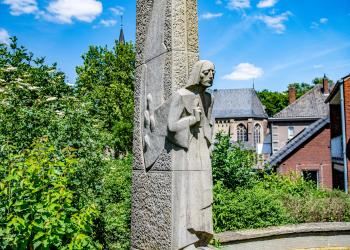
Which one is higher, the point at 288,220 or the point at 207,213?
the point at 207,213

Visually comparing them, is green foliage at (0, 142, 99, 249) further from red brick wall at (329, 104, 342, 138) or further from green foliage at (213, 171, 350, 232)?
red brick wall at (329, 104, 342, 138)

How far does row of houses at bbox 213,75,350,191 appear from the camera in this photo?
20.7 m

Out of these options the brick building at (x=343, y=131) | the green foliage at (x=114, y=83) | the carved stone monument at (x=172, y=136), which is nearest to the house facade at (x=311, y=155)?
the brick building at (x=343, y=131)

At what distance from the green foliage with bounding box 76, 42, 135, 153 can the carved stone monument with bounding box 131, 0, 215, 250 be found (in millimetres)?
22472

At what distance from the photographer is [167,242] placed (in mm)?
4160

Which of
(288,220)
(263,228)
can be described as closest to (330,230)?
(288,220)

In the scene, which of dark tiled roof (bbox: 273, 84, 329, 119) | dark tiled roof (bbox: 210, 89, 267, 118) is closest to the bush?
dark tiled roof (bbox: 273, 84, 329, 119)

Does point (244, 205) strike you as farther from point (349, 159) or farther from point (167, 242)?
point (349, 159)

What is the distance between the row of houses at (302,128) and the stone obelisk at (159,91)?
6710 mm

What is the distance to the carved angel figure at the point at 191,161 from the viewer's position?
4086mm

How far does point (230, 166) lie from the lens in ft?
32.9

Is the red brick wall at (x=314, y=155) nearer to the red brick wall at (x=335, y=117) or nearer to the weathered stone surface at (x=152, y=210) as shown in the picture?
the red brick wall at (x=335, y=117)

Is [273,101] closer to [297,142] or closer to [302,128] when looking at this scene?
[302,128]

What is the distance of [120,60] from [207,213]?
2941cm
